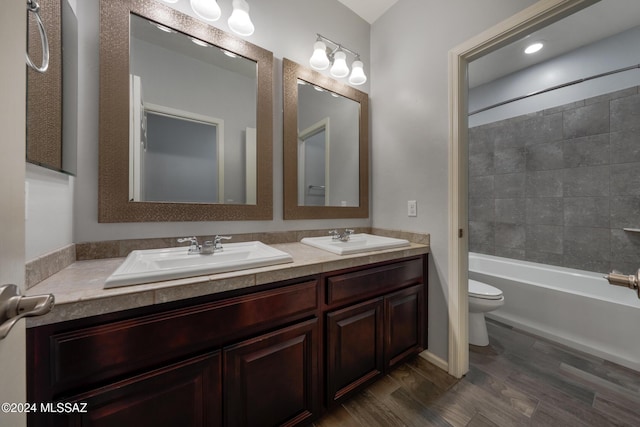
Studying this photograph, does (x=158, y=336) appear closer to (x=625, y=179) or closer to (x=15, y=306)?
(x=15, y=306)

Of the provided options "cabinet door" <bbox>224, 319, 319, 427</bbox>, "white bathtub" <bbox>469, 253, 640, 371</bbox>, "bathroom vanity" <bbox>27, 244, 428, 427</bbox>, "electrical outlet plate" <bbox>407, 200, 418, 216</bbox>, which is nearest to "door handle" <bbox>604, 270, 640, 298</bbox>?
"bathroom vanity" <bbox>27, 244, 428, 427</bbox>

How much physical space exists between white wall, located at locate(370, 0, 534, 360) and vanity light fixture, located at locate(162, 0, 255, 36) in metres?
1.13

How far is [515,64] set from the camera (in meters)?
2.45

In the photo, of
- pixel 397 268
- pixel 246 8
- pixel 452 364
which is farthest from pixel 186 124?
pixel 452 364

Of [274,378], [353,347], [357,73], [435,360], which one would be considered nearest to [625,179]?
[435,360]

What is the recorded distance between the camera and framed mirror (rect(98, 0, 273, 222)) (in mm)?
1099

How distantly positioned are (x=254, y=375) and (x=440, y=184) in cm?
147

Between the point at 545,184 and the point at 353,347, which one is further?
the point at 545,184

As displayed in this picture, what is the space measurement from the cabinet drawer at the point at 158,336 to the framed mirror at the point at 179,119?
640 millimetres

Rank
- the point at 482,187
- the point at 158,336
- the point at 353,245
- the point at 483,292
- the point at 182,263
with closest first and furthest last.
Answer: the point at 158,336 → the point at 182,263 → the point at 353,245 → the point at 483,292 → the point at 482,187

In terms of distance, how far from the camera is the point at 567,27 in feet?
6.33

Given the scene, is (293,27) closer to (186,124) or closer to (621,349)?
(186,124)

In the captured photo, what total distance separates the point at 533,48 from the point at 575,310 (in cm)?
230

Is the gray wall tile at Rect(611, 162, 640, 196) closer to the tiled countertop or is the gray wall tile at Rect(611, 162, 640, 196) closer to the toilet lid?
the toilet lid
